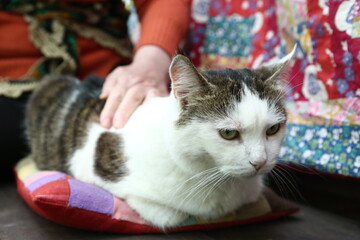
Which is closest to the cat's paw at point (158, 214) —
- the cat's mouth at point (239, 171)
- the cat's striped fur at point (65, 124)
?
the cat's striped fur at point (65, 124)

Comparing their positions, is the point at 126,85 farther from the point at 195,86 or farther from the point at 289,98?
the point at 289,98

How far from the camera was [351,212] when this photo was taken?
1193mm

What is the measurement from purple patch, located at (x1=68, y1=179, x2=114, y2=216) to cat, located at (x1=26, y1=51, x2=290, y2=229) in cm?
6

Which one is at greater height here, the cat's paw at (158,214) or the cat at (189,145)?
the cat at (189,145)

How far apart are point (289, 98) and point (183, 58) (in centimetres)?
57

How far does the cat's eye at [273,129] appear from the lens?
85 cm

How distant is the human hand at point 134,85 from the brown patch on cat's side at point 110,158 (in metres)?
0.05

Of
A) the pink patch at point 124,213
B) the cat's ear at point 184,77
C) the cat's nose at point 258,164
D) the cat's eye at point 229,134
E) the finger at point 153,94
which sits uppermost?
the cat's ear at point 184,77

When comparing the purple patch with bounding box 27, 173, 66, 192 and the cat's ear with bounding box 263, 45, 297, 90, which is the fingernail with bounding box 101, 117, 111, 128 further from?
the cat's ear with bounding box 263, 45, 297, 90

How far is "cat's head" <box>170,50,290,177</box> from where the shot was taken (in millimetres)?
798

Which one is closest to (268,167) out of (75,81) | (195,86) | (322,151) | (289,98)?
(195,86)

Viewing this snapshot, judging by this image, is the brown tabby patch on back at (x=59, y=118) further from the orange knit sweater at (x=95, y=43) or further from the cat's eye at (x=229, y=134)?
the cat's eye at (x=229, y=134)

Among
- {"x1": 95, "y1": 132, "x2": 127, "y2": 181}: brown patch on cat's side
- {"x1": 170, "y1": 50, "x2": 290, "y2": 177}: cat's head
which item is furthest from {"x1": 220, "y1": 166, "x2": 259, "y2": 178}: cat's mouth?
{"x1": 95, "y1": 132, "x2": 127, "y2": 181}: brown patch on cat's side

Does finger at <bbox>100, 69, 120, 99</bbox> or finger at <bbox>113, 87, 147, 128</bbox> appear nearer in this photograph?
finger at <bbox>113, 87, 147, 128</bbox>
